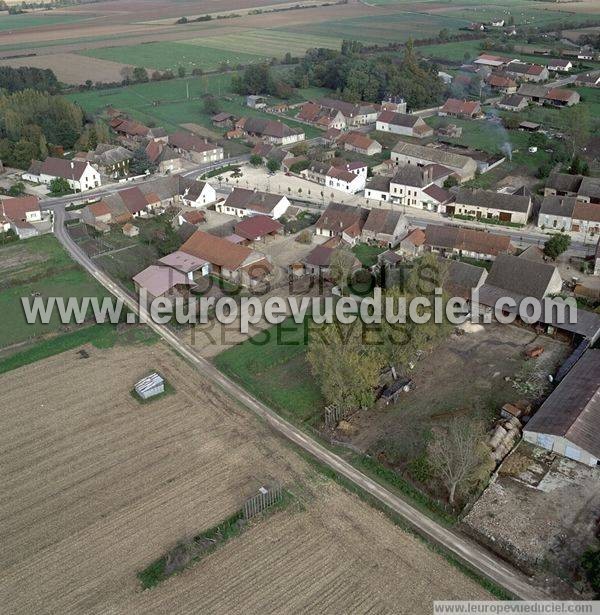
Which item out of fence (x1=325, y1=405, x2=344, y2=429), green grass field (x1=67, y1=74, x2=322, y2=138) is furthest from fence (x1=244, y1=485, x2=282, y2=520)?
green grass field (x1=67, y1=74, x2=322, y2=138)

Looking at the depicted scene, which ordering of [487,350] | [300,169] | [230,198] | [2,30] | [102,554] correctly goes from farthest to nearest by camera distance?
[2,30], [300,169], [230,198], [487,350], [102,554]

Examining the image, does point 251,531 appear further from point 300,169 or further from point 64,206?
point 300,169

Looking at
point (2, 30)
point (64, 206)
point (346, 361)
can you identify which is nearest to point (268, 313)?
point (346, 361)

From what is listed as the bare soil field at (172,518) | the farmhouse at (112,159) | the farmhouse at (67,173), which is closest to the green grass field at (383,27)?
the farmhouse at (112,159)

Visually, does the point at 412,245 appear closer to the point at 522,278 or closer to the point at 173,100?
the point at 522,278

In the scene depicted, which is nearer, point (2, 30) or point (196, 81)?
point (196, 81)

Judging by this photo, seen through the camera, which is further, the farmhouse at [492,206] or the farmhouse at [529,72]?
the farmhouse at [529,72]

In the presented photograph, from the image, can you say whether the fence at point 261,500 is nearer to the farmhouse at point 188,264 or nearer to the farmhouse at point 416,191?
the farmhouse at point 188,264

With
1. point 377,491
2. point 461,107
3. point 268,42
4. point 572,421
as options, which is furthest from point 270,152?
point 268,42
